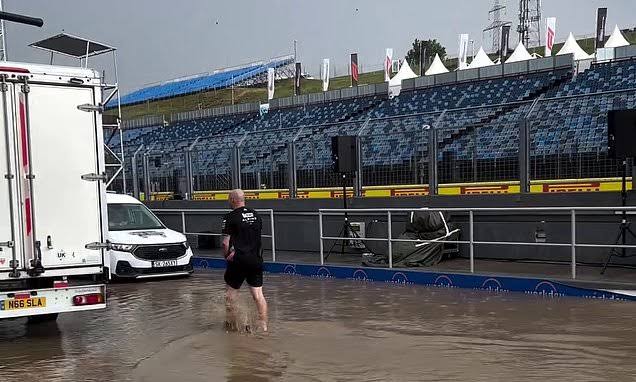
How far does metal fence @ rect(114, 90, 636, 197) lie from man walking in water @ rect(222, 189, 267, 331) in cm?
645

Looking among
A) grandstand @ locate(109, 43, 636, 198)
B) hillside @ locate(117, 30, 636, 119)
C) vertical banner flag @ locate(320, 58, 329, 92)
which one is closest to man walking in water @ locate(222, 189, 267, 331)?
grandstand @ locate(109, 43, 636, 198)

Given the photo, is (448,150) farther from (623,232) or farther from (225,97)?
(225,97)

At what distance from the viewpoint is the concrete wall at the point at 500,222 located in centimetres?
1115

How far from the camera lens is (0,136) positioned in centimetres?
692

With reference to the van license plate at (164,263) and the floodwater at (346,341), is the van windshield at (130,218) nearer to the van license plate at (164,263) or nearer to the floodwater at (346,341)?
the van license plate at (164,263)

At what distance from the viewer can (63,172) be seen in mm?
7320

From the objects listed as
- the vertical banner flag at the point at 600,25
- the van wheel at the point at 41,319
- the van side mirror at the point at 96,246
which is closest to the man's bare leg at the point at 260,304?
the van side mirror at the point at 96,246

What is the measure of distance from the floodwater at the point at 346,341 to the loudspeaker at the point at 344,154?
13.6 feet

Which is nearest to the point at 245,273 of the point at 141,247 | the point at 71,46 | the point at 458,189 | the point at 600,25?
the point at 141,247

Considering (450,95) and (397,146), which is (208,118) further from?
(397,146)

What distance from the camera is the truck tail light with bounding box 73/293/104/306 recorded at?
739 cm

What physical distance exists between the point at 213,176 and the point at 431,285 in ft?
30.9

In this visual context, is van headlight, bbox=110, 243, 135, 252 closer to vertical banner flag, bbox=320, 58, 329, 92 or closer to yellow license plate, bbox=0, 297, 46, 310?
yellow license plate, bbox=0, 297, 46, 310

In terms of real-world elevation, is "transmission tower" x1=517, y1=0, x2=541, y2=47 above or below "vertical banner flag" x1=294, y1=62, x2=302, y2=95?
above
